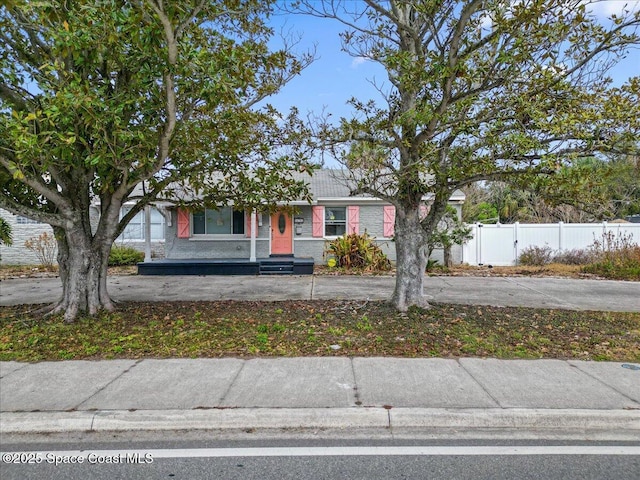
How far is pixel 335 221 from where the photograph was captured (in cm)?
1714

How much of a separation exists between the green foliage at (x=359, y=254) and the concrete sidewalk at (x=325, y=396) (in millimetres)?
9566

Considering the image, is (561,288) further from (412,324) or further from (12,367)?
(12,367)

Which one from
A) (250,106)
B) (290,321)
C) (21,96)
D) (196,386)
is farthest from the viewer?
(250,106)

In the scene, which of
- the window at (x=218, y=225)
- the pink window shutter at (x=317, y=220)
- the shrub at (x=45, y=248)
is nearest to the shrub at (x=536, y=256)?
the pink window shutter at (x=317, y=220)

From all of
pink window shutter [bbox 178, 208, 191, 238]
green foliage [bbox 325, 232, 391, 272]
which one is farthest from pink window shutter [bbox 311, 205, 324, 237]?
pink window shutter [bbox 178, 208, 191, 238]

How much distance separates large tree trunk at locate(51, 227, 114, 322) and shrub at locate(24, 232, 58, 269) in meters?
10.2

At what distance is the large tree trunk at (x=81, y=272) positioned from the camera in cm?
745

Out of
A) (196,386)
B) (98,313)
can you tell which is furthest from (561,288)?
(98,313)

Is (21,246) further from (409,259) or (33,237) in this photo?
(409,259)

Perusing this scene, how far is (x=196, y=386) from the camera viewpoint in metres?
4.63

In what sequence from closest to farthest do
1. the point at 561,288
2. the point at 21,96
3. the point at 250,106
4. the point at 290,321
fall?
1. the point at 21,96
2. the point at 290,321
3. the point at 250,106
4. the point at 561,288

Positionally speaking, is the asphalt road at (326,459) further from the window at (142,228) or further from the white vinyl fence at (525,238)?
the window at (142,228)

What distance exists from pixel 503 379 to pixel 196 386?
3461mm

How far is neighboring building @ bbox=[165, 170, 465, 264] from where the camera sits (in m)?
16.8
